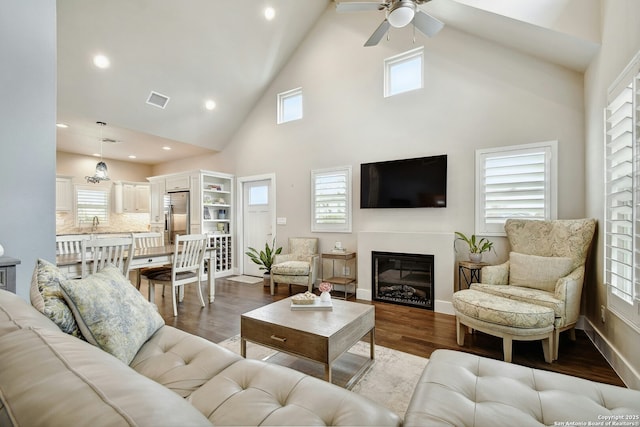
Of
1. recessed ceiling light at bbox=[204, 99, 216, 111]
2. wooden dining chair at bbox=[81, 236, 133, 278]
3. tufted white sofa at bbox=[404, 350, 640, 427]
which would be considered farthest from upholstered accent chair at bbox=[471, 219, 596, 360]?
recessed ceiling light at bbox=[204, 99, 216, 111]

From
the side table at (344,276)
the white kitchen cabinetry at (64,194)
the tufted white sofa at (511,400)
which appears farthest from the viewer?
the white kitchen cabinetry at (64,194)

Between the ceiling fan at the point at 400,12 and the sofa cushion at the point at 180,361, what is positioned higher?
the ceiling fan at the point at 400,12

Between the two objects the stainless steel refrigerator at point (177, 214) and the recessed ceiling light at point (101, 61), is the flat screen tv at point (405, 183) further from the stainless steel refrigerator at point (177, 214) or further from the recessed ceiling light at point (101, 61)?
the recessed ceiling light at point (101, 61)

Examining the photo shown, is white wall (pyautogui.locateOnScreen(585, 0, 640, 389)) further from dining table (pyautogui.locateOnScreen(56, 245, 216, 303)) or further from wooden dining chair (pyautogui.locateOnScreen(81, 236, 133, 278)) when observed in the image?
wooden dining chair (pyautogui.locateOnScreen(81, 236, 133, 278))

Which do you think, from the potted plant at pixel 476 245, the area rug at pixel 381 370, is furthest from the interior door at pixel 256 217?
the potted plant at pixel 476 245

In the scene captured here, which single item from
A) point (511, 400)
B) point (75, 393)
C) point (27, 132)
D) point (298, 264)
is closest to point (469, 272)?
point (298, 264)

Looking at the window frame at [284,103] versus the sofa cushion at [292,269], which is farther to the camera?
the window frame at [284,103]

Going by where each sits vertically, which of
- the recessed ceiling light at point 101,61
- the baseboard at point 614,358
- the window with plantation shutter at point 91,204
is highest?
the recessed ceiling light at point 101,61

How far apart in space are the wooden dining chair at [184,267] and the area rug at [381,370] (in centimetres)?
130

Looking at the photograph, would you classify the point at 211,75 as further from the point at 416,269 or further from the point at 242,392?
the point at 242,392

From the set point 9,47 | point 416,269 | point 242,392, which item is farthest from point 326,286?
point 9,47

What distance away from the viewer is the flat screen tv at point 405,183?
403 cm

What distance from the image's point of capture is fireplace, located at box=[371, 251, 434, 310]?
159 inches

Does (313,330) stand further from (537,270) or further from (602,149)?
(602,149)
